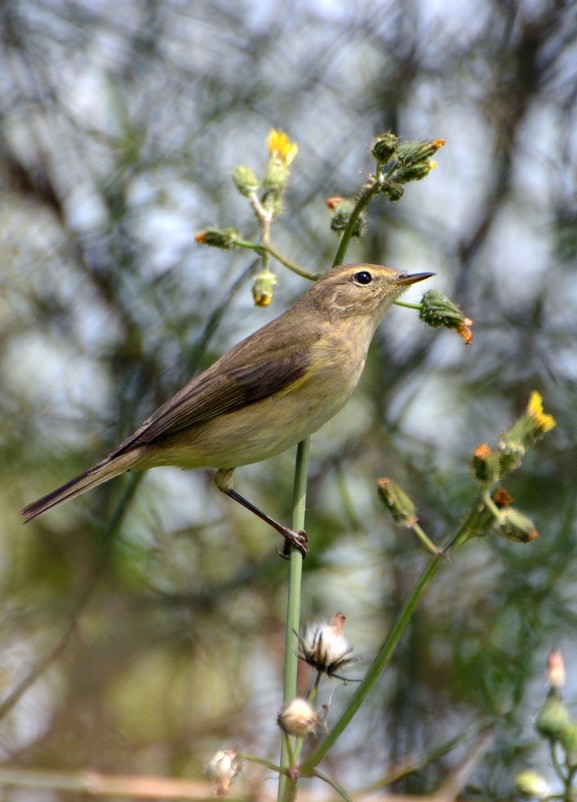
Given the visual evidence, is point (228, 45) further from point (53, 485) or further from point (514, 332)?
point (53, 485)

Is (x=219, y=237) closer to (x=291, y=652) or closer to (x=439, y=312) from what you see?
(x=439, y=312)

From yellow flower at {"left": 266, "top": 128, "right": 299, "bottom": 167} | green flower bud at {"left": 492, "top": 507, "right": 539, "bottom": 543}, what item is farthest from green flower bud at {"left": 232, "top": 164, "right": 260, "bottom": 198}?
green flower bud at {"left": 492, "top": 507, "right": 539, "bottom": 543}

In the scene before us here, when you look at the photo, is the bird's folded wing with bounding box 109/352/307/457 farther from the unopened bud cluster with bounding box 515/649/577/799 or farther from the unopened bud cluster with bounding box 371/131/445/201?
the unopened bud cluster with bounding box 515/649/577/799

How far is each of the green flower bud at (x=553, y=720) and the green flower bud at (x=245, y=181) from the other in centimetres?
160

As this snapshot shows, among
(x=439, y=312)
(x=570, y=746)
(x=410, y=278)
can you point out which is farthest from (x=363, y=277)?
(x=570, y=746)

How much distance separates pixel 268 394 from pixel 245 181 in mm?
984

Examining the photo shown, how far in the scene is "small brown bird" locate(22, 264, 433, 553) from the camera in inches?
135

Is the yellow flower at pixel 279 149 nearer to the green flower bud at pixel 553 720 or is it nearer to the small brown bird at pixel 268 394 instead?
the small brown bird at pixel 268 394

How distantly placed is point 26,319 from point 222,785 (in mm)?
4410

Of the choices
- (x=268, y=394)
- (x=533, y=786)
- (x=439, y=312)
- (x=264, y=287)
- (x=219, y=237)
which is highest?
(x=268, y=394)

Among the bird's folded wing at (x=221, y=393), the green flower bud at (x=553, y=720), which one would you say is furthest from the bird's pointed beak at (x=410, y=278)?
the green flower bud at (x=553, y=720)

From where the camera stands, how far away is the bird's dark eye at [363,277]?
3.79 metres

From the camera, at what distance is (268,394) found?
3.56 m

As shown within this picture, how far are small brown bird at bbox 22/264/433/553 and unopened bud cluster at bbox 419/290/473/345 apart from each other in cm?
88
